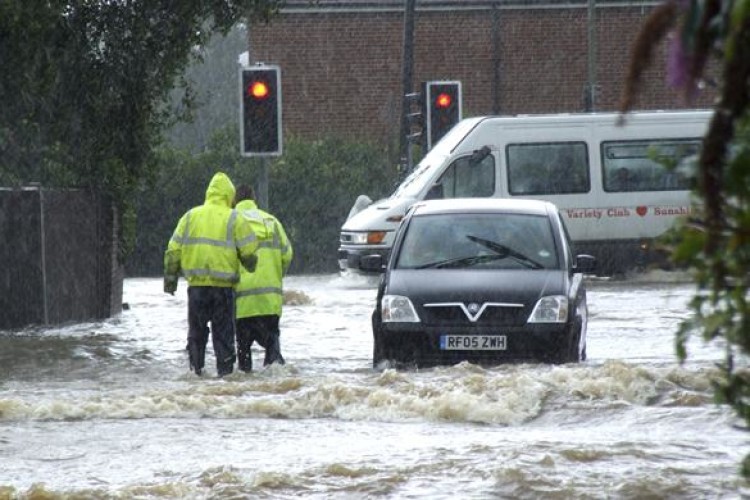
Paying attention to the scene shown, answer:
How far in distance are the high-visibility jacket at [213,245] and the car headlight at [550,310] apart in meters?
2.18

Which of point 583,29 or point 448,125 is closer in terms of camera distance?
point 448,125

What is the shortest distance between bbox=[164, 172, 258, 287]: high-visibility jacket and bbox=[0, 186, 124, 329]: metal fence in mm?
6536

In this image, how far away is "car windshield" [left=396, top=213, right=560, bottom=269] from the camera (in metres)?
14.8

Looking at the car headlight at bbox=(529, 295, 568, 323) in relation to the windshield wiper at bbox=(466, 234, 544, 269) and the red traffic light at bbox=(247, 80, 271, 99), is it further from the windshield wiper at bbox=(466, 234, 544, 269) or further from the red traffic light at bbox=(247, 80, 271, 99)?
the red traffic light at bbox=(247, 80, 271, 99)

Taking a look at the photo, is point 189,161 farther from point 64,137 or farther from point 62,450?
point 62,450

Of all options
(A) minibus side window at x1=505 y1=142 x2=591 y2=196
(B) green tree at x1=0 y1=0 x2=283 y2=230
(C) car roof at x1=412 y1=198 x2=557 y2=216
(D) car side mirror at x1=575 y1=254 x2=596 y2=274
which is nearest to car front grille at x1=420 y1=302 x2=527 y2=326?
(D) car side mirror at x1=575 y1=254 x2=596 y2=274

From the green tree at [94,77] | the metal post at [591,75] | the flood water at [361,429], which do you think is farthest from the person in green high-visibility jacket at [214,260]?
the metal post at [591,75]

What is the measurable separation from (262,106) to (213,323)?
14.0ft

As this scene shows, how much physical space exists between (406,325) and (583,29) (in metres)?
32.8

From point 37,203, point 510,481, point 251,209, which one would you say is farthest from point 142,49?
point 510,481

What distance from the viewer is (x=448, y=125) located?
30594 mm

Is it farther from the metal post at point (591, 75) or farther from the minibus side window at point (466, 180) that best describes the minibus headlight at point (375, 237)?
the metal post at point (591, 75)

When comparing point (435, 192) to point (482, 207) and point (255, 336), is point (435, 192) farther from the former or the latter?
point (255, 336)

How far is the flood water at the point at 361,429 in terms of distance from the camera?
374 inches
